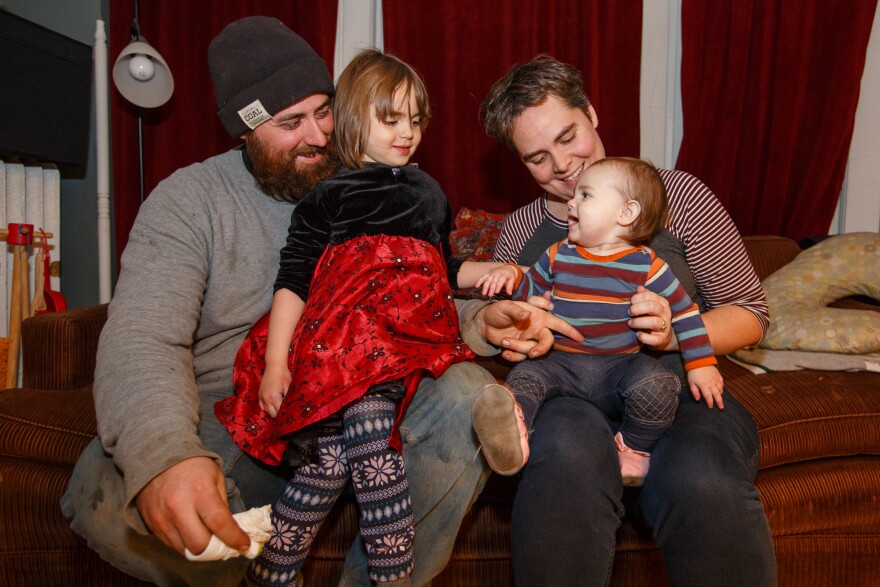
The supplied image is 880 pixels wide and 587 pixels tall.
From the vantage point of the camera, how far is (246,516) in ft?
3.11

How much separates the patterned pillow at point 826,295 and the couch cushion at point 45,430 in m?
1.87

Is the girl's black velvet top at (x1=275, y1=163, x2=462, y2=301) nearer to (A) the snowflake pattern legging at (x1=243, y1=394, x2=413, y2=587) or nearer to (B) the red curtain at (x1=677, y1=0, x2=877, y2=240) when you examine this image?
(A) the snowflake pattern legging at (x1=243, y1=394, x2=413, y2=587)

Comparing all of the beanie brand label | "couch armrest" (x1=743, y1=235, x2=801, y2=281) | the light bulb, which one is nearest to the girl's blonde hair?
the beanie brand label

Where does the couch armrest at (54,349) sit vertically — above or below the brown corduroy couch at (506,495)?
above

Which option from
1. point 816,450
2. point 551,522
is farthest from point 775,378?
point 551,522

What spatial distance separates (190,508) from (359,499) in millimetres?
348

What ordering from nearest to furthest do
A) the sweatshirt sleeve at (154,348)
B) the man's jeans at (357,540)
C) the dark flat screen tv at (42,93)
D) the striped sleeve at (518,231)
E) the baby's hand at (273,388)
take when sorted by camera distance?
the sweatshirt sleeve at (154,348)
the man's jeans at (357,540)
the baby's hand at (273,388)
the striped sleeve at (518,231)
the dark flat screen tv at (42,93)

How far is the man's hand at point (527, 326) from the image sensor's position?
135 cm

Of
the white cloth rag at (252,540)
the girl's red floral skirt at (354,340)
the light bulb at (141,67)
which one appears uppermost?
the light bulb at (141,67)


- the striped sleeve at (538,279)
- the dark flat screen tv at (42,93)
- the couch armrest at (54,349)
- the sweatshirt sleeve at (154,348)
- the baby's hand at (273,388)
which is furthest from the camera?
the dark flat screen tv at (42,93)

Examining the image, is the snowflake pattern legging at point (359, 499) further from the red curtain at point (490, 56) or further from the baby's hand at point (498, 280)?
the red curtain at point (490, 56)

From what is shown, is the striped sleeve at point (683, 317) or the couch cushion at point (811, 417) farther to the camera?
the couch cushion at point (811, 417)

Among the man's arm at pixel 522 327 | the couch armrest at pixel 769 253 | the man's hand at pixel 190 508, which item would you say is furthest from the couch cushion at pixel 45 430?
the couch armrest at pixel 769 253

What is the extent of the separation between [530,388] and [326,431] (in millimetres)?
428
